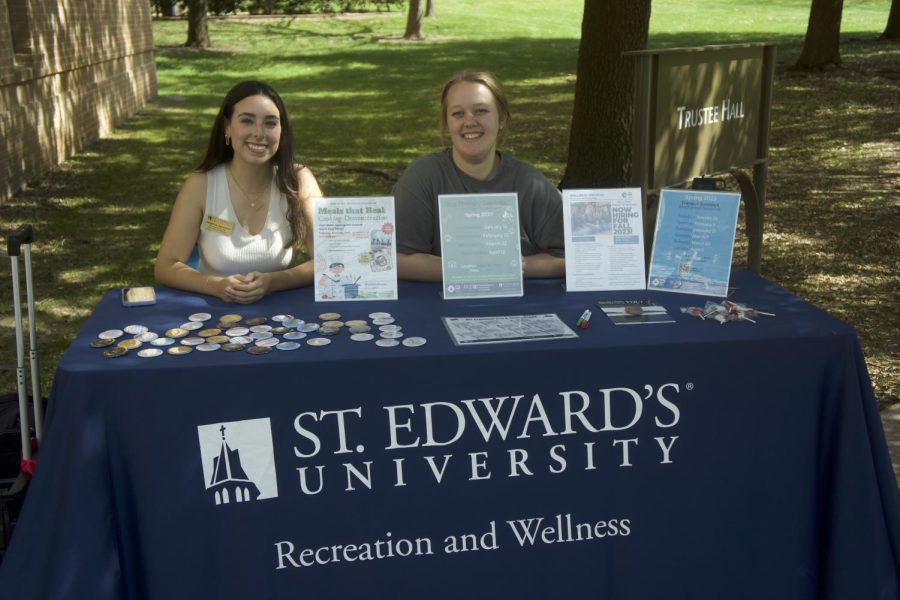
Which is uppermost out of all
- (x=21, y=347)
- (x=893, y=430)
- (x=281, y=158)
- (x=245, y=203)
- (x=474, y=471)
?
(x=281, y=158)

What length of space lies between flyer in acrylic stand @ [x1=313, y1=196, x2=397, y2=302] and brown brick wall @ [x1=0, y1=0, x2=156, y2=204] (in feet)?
20.9

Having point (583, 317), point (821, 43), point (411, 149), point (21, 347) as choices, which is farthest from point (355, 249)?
point (821, 43)

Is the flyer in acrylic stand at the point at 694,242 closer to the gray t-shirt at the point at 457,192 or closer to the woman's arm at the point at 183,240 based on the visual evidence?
the gray t-shirt at the point at 457,192

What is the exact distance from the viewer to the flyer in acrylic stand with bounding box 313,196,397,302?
107 inches

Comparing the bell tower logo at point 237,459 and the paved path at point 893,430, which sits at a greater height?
the bell tower logo at point 237,459

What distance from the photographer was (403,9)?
107 ft

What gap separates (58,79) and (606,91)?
648cm

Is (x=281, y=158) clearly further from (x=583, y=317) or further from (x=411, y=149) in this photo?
(x=411, y=149)

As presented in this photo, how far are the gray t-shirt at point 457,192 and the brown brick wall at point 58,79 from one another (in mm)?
6136

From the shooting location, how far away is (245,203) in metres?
3.09

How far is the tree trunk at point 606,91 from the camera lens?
6.21 meters

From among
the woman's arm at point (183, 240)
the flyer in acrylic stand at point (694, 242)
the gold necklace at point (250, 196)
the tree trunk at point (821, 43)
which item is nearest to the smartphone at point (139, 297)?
the woman's arm at point (183, 240)

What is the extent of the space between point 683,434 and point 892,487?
1.80ft

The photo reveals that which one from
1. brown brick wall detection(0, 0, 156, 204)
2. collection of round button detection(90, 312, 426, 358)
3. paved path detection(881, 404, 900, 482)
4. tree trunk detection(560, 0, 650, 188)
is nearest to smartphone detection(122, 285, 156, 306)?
collection of round button detection(90, 312, 426, 358)
